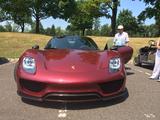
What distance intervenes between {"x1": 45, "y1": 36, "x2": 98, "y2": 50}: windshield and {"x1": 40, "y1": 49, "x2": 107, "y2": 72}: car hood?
2.45ft

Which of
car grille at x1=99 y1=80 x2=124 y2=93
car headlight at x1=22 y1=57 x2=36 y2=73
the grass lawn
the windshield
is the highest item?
the windshield

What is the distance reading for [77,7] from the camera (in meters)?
50.7

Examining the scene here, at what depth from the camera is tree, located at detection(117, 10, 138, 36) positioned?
73.8 m

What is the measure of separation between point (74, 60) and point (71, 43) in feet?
5.45

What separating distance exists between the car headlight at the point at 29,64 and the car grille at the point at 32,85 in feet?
0.72

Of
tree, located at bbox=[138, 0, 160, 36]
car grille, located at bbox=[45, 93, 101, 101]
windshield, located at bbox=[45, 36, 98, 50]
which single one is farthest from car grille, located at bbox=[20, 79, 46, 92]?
tree, located at bbox=[138, 0, 160, 36]

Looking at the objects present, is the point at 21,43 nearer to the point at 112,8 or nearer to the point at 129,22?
the point at 112,8

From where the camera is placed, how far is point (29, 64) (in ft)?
23.7

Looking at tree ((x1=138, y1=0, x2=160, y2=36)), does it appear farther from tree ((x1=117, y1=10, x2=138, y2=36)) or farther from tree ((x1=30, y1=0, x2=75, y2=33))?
tree ((x1=117, y1=10, x2=138, y2=36))

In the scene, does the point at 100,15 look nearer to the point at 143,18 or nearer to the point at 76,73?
the point at 143,18

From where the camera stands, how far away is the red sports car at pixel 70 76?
6637mm

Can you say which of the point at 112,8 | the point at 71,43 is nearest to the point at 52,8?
the point at 112,8

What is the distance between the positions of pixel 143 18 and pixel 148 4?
133 cm

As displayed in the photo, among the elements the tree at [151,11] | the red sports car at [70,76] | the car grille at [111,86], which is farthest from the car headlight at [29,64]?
the tree at [151,11]
